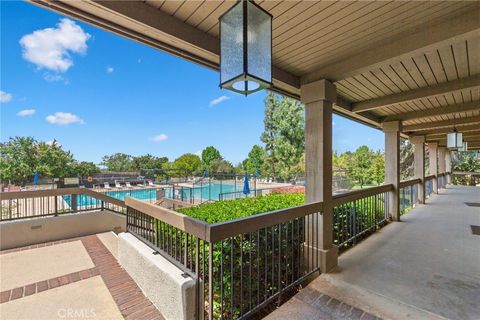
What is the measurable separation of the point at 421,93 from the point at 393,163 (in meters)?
2.25

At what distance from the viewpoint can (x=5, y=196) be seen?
391 centimetres

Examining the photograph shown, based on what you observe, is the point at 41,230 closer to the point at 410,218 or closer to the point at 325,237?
the point at 325,237

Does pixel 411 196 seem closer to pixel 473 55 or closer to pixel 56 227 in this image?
pixel 473 55

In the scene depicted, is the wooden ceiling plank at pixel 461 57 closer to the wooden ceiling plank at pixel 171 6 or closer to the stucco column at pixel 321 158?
the stucco column at pixel 321 158

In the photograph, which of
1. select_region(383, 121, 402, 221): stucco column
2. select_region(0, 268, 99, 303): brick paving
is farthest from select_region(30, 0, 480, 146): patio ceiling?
select_region(0, 268, 99, 303): brick paving

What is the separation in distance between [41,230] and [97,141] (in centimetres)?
5856

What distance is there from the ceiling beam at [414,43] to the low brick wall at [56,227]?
5.02 meters

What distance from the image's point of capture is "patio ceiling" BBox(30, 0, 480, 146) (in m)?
1.76

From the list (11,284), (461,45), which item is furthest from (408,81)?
(11,284)

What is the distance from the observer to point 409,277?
2.65 metres

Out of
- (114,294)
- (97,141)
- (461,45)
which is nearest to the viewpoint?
(461,45)

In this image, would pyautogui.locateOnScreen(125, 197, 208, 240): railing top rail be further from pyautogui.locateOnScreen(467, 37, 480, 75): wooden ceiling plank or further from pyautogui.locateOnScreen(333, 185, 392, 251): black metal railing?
pyautogui.locateOnScreen(467, 37, 480, 75): wooden ceiling plank

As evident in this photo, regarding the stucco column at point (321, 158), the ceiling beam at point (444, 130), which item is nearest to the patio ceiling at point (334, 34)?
the stucco column at point (321, 158)

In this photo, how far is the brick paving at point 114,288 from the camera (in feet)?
7.74
